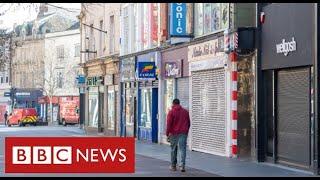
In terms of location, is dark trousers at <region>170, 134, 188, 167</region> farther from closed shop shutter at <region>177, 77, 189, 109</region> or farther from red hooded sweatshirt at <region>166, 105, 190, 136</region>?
closed shop shutter at <region>177, 77, 189, 109</region>

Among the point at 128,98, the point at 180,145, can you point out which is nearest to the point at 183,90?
the point at 128,98

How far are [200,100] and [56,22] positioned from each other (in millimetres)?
64830

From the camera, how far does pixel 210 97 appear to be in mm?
25547

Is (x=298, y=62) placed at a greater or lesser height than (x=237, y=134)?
greater

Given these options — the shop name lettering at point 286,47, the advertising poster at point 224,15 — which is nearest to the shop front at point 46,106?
the advertising poster at point 224,15

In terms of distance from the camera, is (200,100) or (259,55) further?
(200,100)

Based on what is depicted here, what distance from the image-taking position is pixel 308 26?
1833cm

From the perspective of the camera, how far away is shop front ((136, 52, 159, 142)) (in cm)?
3244

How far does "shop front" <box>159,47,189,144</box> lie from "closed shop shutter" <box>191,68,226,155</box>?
1.35m

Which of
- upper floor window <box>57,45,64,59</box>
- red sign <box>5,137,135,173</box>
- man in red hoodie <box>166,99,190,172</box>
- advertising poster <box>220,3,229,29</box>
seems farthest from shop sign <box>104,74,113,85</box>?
upper floor window <box>57,45,64,59</box>

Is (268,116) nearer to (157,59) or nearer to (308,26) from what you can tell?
(308,26)

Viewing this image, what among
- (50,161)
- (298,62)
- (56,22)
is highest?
(56,22)

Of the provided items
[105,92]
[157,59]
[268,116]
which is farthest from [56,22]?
[268,116]

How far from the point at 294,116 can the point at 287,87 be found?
925 mm
